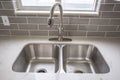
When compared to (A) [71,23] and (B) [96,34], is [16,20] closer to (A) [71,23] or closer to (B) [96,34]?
(A) [71,23]

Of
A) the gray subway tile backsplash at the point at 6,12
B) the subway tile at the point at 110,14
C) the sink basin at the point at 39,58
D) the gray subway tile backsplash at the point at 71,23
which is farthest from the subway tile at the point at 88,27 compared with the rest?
the gray subway tile backsplash at the point at 6,12

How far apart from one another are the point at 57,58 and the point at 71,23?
14.0 inches

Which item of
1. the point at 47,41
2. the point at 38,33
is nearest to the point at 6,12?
the point at 38,33

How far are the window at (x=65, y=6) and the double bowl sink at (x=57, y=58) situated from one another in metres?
0.32

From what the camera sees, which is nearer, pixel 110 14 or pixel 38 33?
pixel 110 14

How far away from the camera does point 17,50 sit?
1158 mm

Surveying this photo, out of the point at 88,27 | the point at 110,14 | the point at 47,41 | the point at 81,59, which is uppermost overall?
the point at 110,14

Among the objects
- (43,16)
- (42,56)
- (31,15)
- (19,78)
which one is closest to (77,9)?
(43,16)

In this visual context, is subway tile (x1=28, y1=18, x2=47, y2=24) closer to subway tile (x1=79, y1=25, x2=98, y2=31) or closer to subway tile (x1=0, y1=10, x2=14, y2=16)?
subway tile (x1=0, y1=10, x2=14, y2=16)

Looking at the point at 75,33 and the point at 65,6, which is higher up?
the point at 65,6

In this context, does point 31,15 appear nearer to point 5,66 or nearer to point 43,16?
point 43,16

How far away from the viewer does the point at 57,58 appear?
130 cm

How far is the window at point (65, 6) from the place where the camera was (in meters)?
1.25

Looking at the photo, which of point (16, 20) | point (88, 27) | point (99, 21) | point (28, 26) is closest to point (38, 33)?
point (28, 26)
